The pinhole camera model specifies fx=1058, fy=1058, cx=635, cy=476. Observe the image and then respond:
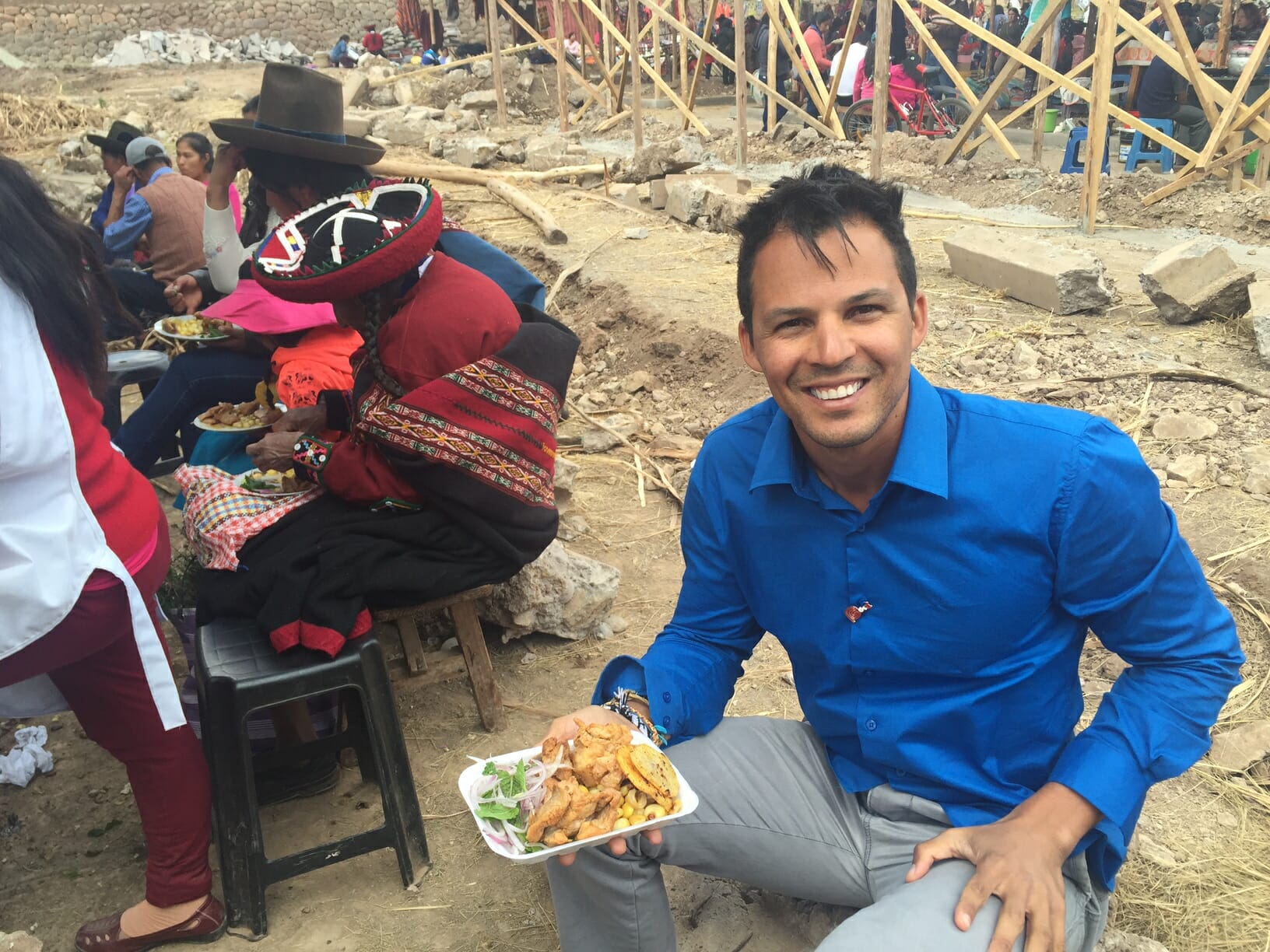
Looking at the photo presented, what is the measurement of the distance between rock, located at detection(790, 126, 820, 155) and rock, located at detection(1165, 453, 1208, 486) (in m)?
9.26

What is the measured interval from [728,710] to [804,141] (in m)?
A: 10.9

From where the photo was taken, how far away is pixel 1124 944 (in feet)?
7.27

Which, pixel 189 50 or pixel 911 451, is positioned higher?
pixel 911 451

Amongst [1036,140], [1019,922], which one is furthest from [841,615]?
[1036,140]

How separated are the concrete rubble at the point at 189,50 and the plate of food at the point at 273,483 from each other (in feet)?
81.8

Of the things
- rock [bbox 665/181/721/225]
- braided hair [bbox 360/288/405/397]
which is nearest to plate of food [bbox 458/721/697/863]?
braided hair [bbox 360/288/405/397]

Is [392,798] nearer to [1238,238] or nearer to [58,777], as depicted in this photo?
[58,777]

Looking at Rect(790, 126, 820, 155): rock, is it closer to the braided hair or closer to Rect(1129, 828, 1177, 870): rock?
the braided hair

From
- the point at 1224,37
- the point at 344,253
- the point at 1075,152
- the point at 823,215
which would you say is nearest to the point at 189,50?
the point at 1075,152

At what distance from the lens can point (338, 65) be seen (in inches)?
1003

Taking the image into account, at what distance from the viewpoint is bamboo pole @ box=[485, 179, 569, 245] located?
9594mm

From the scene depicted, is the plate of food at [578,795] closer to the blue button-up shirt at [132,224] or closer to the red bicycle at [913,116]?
the blue button-up shirt at [132,224]

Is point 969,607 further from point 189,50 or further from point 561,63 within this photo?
point 189,50

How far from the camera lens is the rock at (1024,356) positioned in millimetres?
Result: 5973
